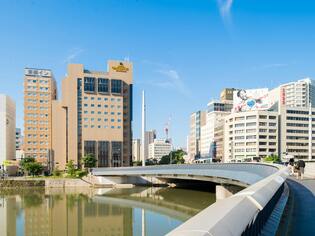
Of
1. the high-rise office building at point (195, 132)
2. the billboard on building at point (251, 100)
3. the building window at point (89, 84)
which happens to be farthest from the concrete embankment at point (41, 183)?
the high-rise office building at point (195, 132)

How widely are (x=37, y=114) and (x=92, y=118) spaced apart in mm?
21373

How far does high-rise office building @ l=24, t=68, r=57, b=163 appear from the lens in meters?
117

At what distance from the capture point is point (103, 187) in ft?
266

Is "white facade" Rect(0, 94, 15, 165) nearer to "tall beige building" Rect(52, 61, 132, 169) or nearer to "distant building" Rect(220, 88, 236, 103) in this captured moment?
"tall beige building" Rect(52, 61, 132, 169)

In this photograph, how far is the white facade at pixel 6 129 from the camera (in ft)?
384

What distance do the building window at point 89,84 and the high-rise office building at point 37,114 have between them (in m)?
17.4

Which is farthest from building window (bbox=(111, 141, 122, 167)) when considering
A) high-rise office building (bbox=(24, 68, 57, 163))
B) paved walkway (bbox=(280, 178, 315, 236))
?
paved walkway (bbox=(280, 178, 315, 236))

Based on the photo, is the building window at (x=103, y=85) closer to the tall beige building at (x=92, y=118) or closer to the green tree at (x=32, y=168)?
the tall beige building at (x=92, y=118)

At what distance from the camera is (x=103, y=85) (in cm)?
11306

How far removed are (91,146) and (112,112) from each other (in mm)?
12916

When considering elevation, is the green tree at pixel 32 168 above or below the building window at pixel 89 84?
below

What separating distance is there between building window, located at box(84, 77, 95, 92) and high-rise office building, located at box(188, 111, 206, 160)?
8401 cm

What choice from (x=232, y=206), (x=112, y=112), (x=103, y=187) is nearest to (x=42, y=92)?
(x=112, y=112)

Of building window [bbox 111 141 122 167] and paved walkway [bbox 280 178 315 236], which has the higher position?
paved walkway [bbox 280 178 315 236]
